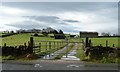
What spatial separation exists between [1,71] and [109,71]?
4648 millimetres

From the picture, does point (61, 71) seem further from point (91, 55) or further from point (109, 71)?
point (91, 55)

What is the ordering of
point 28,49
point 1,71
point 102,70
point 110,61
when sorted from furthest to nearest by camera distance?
point 28,49
point 110,61
point 102,70
point 1,71

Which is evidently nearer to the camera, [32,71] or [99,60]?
[32,71]

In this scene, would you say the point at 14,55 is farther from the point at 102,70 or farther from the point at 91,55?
the point at 102,70

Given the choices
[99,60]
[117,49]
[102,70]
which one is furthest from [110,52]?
[102,70]

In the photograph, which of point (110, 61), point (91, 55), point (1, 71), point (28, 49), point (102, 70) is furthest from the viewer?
point (28, 49)

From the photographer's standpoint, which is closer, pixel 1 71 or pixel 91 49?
pixel 1 71

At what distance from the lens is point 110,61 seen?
15.8 m

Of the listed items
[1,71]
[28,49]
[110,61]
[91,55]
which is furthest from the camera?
[28,49]

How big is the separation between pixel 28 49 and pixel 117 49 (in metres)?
6.39

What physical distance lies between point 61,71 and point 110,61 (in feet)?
15.9

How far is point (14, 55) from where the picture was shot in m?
18.2

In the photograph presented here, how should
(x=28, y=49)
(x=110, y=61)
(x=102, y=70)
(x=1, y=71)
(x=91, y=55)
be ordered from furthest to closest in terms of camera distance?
(x=28, y=49) < (x=91, y=55) < (x=110, y=61) < (x=102, y=70) < (x=1, y=71)

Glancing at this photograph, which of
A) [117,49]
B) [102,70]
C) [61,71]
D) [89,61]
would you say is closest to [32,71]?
[61,71]
